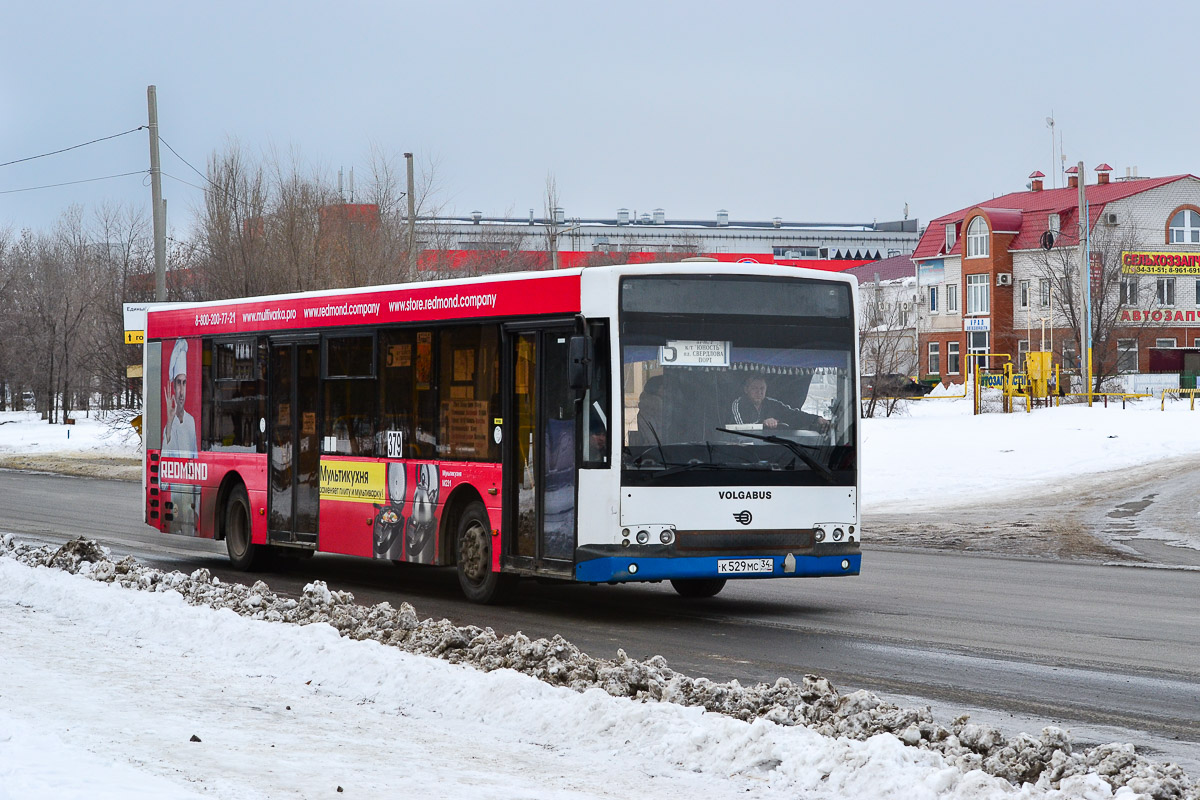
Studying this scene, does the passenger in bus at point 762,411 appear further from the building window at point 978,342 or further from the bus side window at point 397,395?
the building window at point 978,342

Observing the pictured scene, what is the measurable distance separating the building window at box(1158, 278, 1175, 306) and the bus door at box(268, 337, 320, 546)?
7001cm

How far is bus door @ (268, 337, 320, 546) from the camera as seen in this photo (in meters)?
15.7

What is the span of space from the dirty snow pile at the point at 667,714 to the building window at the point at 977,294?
7618 centimetres

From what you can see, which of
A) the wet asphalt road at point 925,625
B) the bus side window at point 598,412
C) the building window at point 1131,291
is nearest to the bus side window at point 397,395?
the wet asphalt road at point 925,625

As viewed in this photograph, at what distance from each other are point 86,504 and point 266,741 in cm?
2212

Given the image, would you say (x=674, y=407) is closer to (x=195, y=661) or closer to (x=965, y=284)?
(x=195, y=661)

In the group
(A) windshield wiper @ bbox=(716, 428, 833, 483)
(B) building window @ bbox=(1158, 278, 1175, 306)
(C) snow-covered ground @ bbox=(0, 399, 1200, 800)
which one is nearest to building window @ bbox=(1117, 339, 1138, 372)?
(B) building window @ bbox=(1158, 278, 1175, 306)

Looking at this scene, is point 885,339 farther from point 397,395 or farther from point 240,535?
point 397,395

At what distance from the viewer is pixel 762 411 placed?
12.3 metres

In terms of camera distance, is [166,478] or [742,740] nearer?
[742,740]

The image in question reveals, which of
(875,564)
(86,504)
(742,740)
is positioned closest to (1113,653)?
(742,740)

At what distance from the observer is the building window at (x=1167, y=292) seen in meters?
78.2

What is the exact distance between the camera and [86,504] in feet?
91.5

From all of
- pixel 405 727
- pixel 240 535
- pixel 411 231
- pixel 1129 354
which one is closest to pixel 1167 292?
pixel 1129 354
